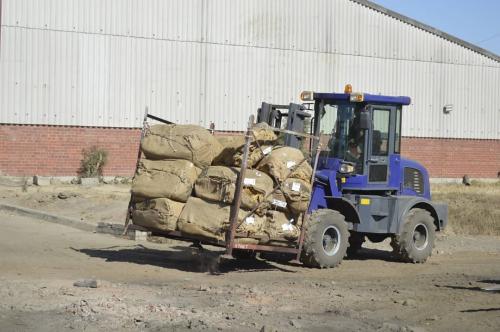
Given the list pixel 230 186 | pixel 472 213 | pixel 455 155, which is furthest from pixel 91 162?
pixel 455 155

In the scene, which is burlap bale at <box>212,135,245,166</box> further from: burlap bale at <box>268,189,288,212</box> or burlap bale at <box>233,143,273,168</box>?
burlap bale at <box>268,189,288,212</box>

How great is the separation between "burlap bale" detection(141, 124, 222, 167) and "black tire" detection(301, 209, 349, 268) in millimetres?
1984

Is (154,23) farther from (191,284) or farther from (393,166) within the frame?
(191,284)

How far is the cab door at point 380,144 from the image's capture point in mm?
13148

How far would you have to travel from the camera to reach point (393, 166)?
13664 mm

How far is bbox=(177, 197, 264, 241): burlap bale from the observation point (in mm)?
10906

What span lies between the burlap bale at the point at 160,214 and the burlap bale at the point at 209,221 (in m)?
0.11

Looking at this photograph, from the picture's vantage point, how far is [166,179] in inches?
448

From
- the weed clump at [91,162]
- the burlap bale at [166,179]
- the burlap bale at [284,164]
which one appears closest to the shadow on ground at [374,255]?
the burlap bale at [284,164]

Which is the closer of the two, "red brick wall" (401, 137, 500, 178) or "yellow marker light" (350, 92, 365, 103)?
"yellow marker light" (350, 92, 365, 103)

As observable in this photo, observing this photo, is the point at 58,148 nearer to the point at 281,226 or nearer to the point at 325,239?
the point at 325,239

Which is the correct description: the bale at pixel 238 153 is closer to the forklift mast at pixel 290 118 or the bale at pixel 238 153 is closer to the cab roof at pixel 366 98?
the forklift mast at pixel 290 118

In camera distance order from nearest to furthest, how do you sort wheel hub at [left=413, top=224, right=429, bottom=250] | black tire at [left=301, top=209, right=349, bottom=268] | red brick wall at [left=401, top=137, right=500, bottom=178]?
black tire at [left=301, top=209, right=349, bottom=268] → wheel hub at [left=413, top=224, right=429, bottom=250] → red brick wall at [left=401, top=137, right=500, bottom=178]

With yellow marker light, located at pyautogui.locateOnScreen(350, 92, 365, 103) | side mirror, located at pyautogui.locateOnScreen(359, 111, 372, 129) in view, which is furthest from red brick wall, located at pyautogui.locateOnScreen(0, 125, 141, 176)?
side mirror, located at pyautogui.locateOnScreen(359, 111, 372, 129)
